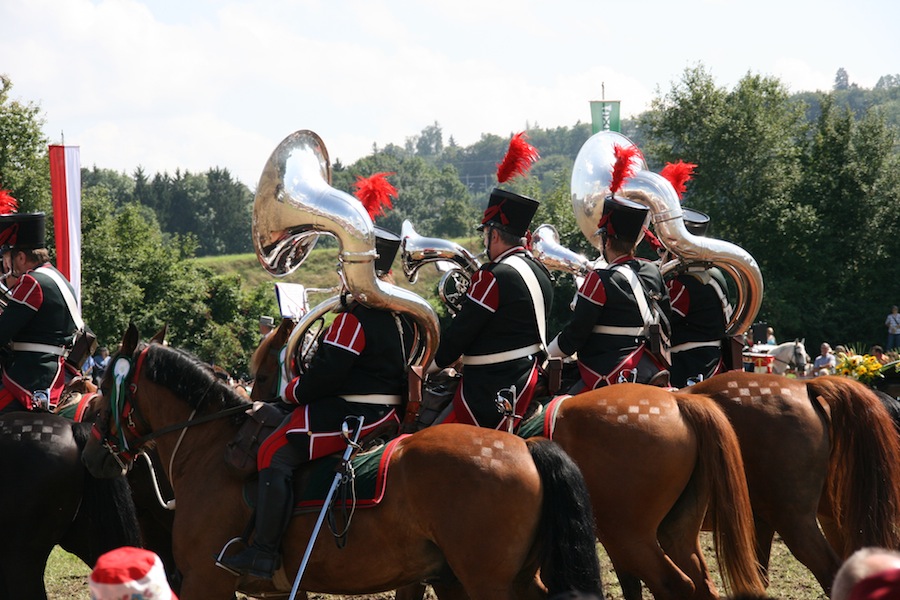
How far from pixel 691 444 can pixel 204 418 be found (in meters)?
2.95

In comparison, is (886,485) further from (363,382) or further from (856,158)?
(856,158)

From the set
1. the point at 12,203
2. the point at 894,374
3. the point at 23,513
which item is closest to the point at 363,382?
the point at 23,513

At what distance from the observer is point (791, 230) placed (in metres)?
37.2

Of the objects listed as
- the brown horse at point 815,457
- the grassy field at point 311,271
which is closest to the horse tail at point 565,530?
the brown horse at point 815,457

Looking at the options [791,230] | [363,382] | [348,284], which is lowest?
[791,230]

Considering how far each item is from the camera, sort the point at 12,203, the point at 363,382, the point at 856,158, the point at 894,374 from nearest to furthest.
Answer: the point at 363,382 → the point at 12,203 → the point at 894,374 → the point at 856,158

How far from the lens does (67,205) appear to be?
40.0 ft

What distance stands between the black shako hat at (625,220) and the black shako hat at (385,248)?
5.81 ft

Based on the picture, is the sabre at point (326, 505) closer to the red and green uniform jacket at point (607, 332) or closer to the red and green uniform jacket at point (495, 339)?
the red and green uniform jacket at point (495, 339)

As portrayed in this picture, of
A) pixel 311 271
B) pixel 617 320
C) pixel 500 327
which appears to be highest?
pixel 500 327

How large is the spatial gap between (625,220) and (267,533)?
358cm

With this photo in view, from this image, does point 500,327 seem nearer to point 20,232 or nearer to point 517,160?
point 517,160

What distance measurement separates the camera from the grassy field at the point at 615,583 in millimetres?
8156

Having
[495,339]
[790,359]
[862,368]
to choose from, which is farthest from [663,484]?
[790,359]
